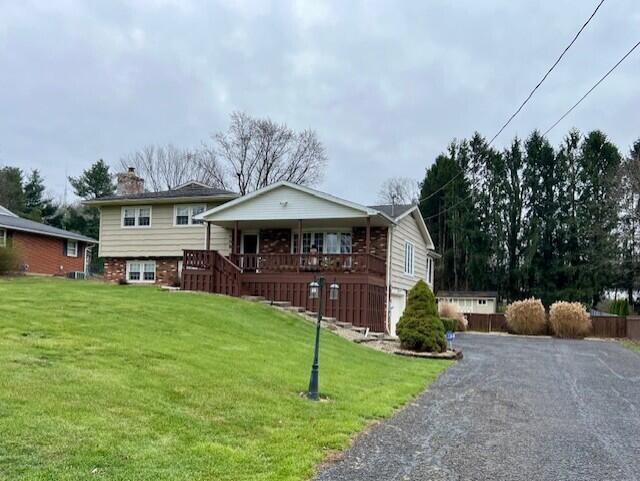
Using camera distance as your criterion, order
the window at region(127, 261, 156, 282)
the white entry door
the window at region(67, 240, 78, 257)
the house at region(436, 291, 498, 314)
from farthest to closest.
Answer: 1. the house at region(436, 291, 498, 314)
2. the window at region(67, 240, 78, 257)
3. the window at region(127, 261, 156, 282)
4. the white entry door

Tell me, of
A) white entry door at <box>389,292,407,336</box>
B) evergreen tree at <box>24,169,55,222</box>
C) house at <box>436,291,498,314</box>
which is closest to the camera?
white entry door at <box>389,292,407,336</box>

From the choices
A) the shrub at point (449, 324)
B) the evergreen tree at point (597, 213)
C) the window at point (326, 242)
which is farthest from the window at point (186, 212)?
the evergreen tree at point (597, 213)

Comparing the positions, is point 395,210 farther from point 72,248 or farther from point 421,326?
point 72,248

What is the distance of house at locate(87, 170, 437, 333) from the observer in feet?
70.8

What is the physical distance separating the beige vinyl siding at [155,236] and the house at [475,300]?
74.4 feet

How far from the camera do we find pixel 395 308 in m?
25.3

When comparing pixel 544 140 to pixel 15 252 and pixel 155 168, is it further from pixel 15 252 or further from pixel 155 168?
pixel 15 252

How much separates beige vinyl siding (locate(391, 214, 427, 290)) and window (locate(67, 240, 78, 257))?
20.1 metres

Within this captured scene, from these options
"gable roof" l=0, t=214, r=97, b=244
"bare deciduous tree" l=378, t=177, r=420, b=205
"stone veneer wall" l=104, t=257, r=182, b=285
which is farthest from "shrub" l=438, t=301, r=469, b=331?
"bare deciduous tree" l=378, t=177, r=420, b=205

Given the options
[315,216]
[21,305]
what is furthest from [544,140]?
[21,305]

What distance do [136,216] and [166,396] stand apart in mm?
21336

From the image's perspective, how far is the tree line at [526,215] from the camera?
4291 cm

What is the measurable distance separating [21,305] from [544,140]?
146 feet

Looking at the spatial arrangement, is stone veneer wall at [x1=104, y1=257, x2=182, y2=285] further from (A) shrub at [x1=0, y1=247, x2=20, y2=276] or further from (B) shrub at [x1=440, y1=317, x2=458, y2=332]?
(B) shrub at [x1=440, y1=317, x2=458, y2=332]
